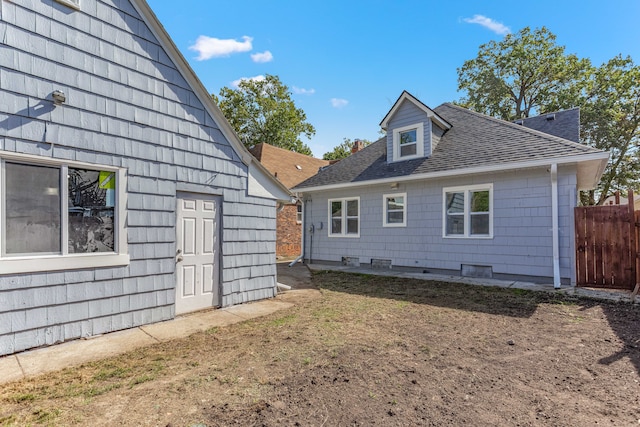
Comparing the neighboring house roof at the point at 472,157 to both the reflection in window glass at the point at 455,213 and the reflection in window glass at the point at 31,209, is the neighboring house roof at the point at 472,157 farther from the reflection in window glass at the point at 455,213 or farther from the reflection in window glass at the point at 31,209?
the reflection in window glass at the point at 31,209

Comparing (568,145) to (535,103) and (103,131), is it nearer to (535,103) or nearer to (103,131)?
(103,131)

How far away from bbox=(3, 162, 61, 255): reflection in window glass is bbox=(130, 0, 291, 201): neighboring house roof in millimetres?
2428

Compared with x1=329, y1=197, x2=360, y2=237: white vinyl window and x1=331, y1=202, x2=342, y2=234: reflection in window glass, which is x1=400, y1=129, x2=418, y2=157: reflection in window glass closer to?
x1=329, y1=197, x2=360, y2=237: white vinyl window

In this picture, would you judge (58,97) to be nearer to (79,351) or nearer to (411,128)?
(79,351)

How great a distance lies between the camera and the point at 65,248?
394cm

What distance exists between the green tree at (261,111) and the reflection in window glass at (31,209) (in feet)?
83.9

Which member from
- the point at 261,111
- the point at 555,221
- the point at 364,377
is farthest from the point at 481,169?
the point at 261,111

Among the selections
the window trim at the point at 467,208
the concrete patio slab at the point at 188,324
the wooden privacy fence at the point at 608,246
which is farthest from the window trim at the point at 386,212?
the concrete patio slab at the point at 188,324

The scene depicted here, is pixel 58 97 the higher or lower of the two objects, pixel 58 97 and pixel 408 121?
the lower

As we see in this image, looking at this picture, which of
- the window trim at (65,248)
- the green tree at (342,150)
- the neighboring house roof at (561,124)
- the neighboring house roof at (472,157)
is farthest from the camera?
the green tree at (342,150)

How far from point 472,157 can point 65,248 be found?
30.2 ft

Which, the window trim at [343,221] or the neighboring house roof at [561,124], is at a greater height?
the neighboring house roof at [561,124]

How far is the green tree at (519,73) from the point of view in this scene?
70.4 ft

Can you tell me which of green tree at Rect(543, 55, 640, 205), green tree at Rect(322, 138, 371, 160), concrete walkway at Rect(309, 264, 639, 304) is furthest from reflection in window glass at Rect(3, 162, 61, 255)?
green tree at Rect(322, 138, 371, 160)
